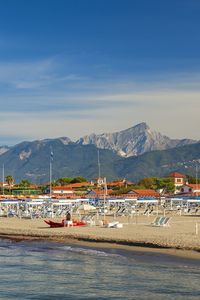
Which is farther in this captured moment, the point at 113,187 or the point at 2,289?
the point at 113,187

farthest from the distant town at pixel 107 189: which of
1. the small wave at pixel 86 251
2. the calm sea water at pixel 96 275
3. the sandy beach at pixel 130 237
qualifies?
the calm sea water at pixel 96 275

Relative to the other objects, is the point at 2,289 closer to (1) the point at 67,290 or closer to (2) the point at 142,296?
(1) the point at 67,290

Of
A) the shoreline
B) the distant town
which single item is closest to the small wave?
the shoreline

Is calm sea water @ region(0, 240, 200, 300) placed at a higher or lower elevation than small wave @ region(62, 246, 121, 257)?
lower

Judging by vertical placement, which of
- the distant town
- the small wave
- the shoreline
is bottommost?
the small wave

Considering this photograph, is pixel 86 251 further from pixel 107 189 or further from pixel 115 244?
pixel 107 189

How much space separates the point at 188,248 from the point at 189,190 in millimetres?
104480

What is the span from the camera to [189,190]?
137 meters

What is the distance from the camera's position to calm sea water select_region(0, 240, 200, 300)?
76.3 feet

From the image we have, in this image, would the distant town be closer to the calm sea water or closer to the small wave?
the small wave

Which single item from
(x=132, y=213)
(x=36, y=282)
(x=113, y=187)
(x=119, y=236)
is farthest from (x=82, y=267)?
(x=113, y=187)

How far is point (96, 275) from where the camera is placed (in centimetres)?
2741

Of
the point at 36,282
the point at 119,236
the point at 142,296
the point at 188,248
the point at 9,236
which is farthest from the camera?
the point at 9,236

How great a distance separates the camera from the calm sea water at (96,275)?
915 inches
